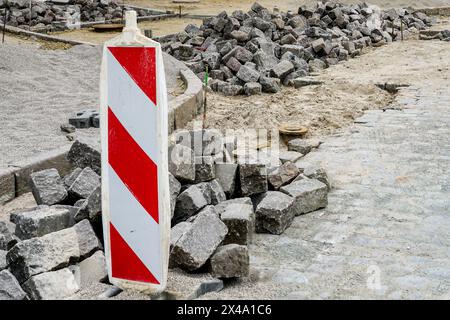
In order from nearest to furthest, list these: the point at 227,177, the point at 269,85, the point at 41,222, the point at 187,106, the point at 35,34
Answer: the point at 41,222 → the point at 227,177 → the point at 187,106 → the point at 269,85 → the point at 35,34

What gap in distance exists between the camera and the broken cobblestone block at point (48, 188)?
5.04 metres

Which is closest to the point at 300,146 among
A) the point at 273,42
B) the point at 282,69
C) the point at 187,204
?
the point at 187,204

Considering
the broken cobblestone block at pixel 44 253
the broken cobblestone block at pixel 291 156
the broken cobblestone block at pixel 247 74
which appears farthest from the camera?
the broken cobblestone block at pixel 247 74

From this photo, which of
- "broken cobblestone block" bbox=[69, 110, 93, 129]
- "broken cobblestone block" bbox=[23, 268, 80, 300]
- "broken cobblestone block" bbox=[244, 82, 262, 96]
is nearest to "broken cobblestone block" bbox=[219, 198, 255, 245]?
"broken cobblestone block" bbox=[23, 268, 80, 300]

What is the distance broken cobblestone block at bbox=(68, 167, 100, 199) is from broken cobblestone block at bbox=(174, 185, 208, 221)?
0.65 m

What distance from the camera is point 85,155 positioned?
5.70m

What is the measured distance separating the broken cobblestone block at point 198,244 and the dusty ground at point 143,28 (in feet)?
43.9

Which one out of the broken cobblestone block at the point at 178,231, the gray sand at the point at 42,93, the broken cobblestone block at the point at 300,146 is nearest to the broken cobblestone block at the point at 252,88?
the gray sand at the point at 42,93

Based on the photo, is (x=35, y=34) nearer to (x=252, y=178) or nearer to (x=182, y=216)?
(x=252, y=178)

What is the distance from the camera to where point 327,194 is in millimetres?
5816

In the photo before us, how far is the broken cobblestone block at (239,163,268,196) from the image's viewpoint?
540 cm

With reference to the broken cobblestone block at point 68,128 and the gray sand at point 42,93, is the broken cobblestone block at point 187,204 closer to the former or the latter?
the gray sand at point 42,93

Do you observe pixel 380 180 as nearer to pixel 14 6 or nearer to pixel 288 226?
pixel 288 226

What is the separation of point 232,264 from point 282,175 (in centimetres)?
178
